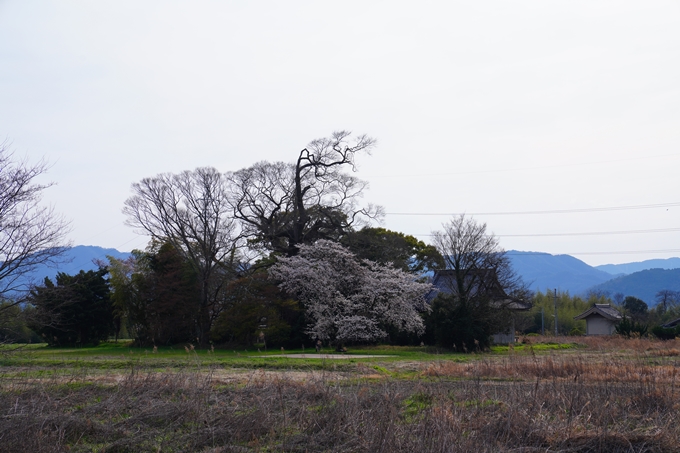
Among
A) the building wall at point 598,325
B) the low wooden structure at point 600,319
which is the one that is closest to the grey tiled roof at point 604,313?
the low wooden structure at point 600,319

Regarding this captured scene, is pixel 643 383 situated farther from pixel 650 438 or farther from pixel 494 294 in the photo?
pixel 494 294

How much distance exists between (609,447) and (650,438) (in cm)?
57

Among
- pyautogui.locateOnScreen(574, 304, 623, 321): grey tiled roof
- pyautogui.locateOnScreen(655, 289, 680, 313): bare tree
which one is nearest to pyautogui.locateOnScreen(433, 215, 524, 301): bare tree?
pyautogui.locateOnScreen(574, 304, 623, 321): grey tiled roof

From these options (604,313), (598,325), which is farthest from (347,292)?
(598,325)

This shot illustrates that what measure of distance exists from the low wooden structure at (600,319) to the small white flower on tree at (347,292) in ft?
91.5

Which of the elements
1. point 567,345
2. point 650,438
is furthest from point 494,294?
point 650,438

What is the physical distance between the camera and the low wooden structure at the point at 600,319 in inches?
2121

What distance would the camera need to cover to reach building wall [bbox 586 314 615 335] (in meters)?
54.4

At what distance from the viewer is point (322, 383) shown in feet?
32.6

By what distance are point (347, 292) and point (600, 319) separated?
108ft

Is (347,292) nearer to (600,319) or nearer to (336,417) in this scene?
(336,417)

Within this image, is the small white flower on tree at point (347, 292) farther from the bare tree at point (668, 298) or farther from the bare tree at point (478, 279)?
the bare tree at point (668, 298)

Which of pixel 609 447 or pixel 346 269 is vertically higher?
pixel 346 269

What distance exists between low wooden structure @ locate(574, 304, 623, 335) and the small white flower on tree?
2788 centimetres
